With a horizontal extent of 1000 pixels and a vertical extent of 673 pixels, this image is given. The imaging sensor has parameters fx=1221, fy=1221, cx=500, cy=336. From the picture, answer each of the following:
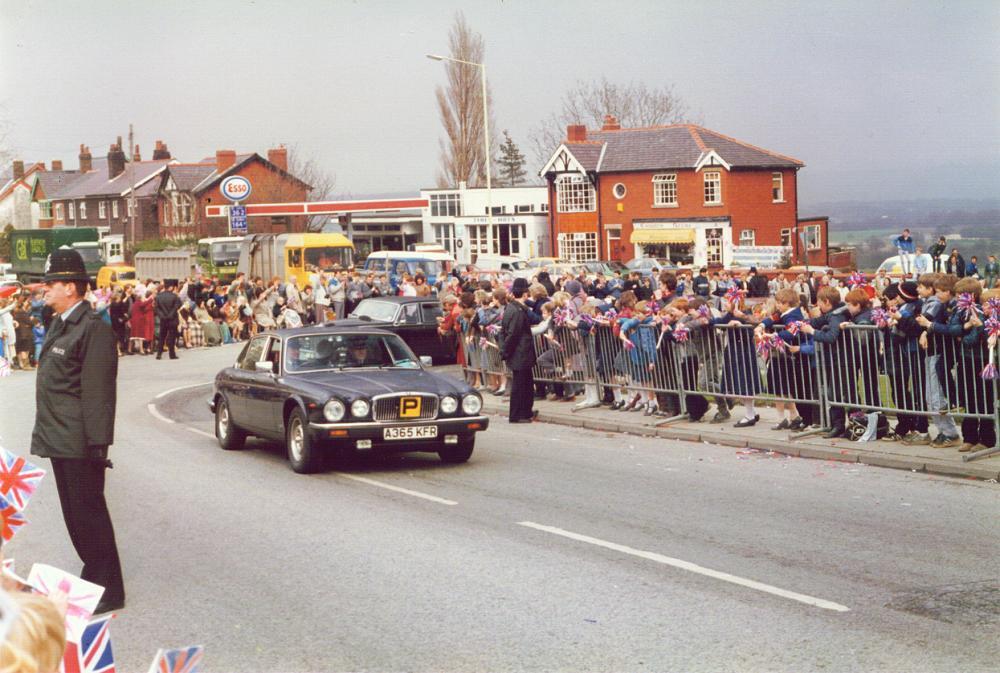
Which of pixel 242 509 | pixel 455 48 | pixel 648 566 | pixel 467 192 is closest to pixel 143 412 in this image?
pixel 242 509

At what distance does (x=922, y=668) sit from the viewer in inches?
218

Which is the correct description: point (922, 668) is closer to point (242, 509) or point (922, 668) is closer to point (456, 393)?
point (242, 509)

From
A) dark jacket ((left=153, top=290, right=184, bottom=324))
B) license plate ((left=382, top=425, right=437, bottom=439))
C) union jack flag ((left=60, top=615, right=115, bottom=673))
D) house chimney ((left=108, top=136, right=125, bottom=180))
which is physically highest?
house chimney ((left=108, top=136, right=125, bottom=180))

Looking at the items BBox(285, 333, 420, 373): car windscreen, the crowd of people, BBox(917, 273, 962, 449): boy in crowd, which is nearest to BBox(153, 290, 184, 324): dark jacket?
the crowd of people

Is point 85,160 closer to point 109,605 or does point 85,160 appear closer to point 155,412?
point 155,412

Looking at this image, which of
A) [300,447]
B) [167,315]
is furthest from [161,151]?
[300,447]

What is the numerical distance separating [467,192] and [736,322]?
74358mm

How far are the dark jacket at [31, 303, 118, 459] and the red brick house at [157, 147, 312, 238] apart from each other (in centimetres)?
7890

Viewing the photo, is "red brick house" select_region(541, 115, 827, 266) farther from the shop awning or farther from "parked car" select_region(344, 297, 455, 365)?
"parked car" select_region(344, 297, 455, 365)

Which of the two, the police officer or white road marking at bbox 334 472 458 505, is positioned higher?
the police officer

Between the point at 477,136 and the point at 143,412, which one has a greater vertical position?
the point at 477,136

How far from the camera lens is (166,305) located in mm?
30078

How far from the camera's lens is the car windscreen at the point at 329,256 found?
48.1 meters

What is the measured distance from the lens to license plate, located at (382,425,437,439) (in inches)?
474
